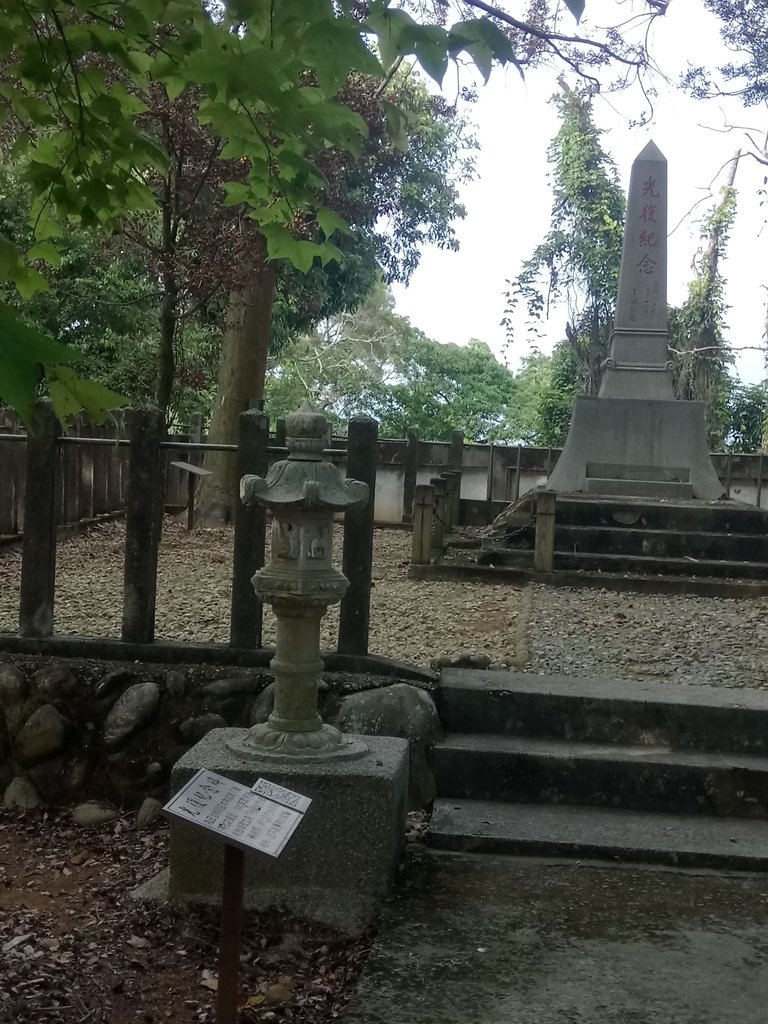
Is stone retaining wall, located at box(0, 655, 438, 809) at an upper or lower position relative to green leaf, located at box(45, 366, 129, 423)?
lower

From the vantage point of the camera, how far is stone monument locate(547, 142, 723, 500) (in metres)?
12.1

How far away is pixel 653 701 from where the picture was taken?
488 centimetres

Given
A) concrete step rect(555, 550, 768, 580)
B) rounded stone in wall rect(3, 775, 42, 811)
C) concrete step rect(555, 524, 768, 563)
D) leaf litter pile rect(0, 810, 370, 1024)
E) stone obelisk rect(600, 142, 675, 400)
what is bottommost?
leaf litter pile rect(0, 810, 370, 1024)

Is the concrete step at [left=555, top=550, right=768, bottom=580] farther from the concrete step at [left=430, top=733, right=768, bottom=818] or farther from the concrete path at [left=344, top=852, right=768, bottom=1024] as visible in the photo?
the concrete path at [left=344, top=852, right=768, bottom=1024]

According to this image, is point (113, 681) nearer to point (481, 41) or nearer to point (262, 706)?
point (262, 706)

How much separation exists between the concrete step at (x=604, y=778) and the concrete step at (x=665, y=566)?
16.7 ft

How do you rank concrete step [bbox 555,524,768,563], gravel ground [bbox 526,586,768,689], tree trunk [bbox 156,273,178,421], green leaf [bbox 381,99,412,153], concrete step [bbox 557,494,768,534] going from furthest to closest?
tree trunk [bbox 156,273,178,421]
concrete step [bbox 557,494,768,534]
concrete step [bbox 555,524,768,563]
gravel ground [bbox 526,586,768,689]
green leaf [bbox 381,99,412,153]

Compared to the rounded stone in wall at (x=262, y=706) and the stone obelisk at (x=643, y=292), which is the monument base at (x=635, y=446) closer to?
the stone obelisk at (x=643, y=292)

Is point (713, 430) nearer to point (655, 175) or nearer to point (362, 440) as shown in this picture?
point (655, 175)

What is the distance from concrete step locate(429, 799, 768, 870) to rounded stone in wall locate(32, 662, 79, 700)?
5.78 feet

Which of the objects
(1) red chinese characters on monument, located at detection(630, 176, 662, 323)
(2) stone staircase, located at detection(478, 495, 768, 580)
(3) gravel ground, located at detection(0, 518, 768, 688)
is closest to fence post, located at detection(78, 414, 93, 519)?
(3) gravel ground, located at detection(0, 518, 768, 688)

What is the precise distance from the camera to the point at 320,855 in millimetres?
3775

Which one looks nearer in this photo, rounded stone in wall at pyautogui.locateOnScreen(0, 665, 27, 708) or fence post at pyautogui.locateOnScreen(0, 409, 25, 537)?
rounded stone in wall at pyautogui.locateOnScreen(0, 665, 27, 708)

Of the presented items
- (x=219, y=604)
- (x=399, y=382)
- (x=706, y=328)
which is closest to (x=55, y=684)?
(x=219, y=604)
